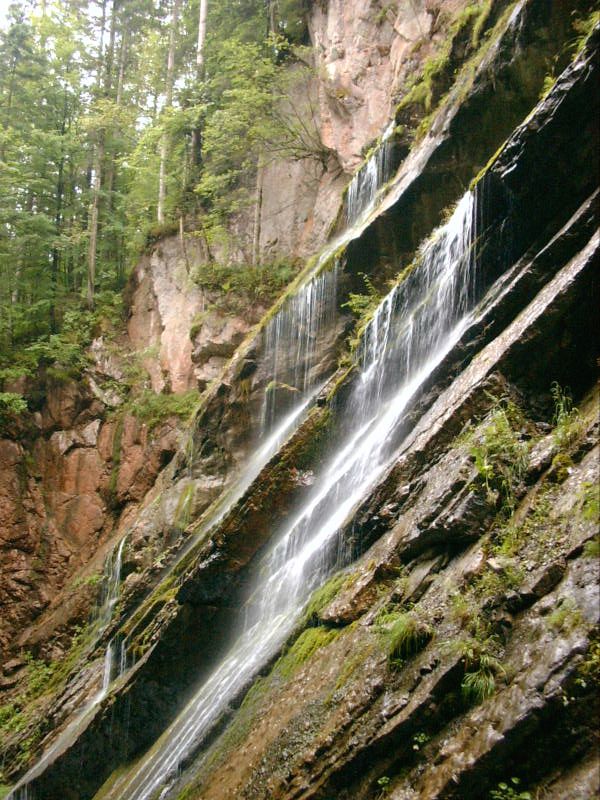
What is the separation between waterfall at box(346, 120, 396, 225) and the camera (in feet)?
43.6

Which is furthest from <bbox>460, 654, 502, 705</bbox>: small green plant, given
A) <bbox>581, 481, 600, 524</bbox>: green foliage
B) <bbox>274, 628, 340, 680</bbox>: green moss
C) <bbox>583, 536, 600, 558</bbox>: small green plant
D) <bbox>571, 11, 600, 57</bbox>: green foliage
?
<bbox>571, 11, 600, 57</bbox>: green foliage

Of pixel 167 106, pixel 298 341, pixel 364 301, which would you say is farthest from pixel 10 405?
pixel 364 301

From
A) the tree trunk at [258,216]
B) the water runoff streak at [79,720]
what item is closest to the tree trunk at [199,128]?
the tree trunk at [258,216]

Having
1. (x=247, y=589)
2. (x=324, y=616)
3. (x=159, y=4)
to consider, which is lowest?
(x=247, y=589)

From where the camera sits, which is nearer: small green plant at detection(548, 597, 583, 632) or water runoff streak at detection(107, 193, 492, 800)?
small green plant at detection(548, 597, 583, 632)

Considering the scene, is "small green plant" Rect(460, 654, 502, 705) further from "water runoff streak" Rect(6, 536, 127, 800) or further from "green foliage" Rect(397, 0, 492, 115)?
"green foliage" Rect(397, 0, 492, 115)

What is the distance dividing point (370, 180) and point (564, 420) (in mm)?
9563

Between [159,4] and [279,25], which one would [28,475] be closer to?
[279,25]

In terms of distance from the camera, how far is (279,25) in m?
21.3

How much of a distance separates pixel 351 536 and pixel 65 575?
12578 millimetres

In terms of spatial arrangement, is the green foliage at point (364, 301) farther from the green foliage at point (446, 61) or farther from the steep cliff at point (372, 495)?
the green foliage at point (446, 61)

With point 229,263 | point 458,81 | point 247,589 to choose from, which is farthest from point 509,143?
point 229,263

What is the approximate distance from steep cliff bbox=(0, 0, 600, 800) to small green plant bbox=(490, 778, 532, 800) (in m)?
0.09

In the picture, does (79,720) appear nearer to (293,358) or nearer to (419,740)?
(293,358)
